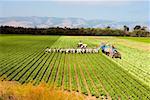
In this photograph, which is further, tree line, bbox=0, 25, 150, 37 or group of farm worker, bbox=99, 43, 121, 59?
tree line, bbox=0, 25, 150, 37

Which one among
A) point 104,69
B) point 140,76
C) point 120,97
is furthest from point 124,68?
point 120,97

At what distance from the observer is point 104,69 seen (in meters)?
15.3

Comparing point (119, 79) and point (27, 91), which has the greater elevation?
point (27, 91)

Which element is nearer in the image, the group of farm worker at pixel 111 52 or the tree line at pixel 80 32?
the group of farm worker at pixel 111 52

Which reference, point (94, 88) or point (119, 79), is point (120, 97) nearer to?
point (94, 88)

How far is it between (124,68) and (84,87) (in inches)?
206

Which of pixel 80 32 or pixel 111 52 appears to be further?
pixel 80 32

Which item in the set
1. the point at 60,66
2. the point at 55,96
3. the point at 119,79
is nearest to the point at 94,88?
the point at 119,79

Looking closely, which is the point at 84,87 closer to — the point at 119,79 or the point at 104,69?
the point at 119,79

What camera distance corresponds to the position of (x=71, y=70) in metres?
14.9

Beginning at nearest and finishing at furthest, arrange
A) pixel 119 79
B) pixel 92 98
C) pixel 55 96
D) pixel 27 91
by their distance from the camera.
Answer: pixel 55 96
pixel 27 91
pixel 92 98
pixel 119 79

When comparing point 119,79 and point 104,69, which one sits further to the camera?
point 104,69

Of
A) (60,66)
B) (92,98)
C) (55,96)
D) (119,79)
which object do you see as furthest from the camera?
(60,66)

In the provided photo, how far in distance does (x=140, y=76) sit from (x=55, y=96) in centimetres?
735
